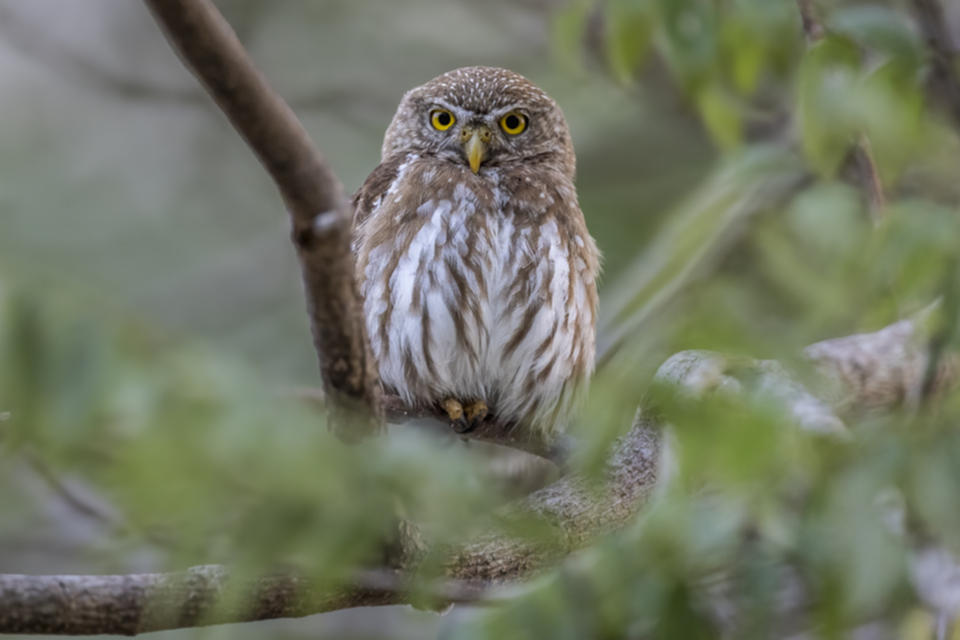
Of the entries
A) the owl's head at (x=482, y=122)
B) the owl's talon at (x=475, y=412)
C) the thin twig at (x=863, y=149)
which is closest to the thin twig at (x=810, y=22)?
the thin twig at (x=863, y=149)

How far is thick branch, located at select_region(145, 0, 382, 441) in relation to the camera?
4.63ft

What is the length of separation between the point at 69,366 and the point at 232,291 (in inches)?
171

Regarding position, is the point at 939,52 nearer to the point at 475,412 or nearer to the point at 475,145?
the point at 475,145

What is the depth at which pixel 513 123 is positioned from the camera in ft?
13.7

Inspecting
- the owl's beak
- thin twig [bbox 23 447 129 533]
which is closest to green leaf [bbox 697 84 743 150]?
the owl's beak

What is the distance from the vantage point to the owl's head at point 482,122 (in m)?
4.05

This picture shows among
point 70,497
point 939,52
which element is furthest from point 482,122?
point 70,497

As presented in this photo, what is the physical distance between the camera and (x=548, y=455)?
136 inches

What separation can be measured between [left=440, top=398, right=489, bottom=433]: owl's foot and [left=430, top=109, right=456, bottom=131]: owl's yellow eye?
47.3 inches

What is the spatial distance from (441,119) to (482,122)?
190 mm

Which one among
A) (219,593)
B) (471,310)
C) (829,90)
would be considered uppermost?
(829,90)

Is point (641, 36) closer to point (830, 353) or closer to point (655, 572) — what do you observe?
point (830, 353)

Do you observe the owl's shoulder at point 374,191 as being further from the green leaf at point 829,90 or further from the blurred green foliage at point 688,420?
the green leaf at point 829,90

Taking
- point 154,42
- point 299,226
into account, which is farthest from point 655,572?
point 154,42
